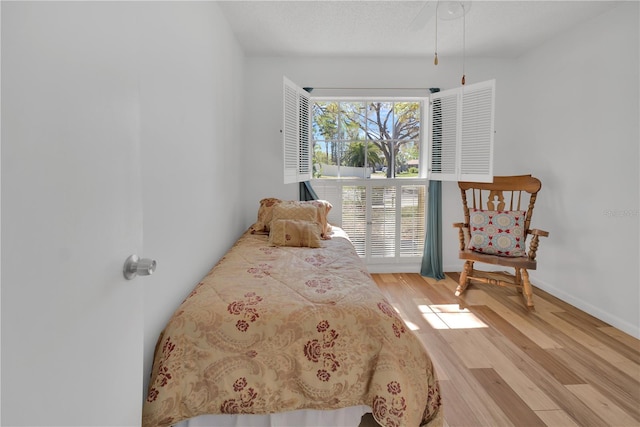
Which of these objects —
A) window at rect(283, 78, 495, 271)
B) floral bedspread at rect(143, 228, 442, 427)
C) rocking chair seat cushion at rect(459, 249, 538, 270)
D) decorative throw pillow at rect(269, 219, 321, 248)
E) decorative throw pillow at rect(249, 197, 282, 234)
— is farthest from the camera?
window at rect(283, 78, 495, 271)

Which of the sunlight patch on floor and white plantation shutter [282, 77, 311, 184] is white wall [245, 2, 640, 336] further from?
the sunlight patch on floor

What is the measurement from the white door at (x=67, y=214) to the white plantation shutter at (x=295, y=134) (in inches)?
95.0

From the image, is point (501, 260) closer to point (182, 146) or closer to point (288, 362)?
point (288, 362)

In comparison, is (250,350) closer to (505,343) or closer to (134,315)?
(134,315)

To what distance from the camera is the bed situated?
1.49m

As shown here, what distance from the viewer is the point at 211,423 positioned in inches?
61.2

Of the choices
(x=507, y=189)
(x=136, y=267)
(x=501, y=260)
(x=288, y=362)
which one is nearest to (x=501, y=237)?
(x=501, y=260)

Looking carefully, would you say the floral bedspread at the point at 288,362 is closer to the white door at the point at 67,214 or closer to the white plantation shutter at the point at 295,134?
the white door at the point at 67,214

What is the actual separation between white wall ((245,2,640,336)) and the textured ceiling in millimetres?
174

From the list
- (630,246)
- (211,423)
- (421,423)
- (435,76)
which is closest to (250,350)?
(211,423)

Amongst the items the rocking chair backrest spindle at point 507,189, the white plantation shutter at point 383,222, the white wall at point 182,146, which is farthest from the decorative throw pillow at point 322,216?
the rocking chair backrest spindle at point 507,189

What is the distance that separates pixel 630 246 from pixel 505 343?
4.14 ft

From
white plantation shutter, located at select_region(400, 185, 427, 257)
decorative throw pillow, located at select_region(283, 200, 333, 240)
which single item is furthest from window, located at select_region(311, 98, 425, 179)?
decorative throw pillow, located at select_region(283, 200, 333, 240)

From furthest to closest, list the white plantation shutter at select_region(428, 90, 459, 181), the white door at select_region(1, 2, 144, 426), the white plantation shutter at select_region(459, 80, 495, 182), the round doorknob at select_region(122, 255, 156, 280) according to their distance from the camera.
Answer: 1. the white plantation shutter at select_region(428, 90, 459, 181)
2. the white plantation shutter at select_region(459, 80, 495, 182)
3. the round doorknob at select_region(122, 255, 156, 280)
4. the white door at select_region(1, 2, 144, 426)
